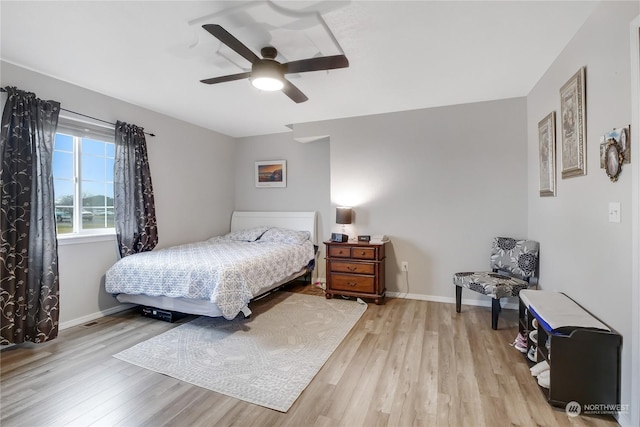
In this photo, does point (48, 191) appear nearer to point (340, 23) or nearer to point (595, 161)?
point (340, 23)

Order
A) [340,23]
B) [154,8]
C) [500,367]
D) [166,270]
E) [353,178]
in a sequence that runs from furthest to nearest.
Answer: [353,178] < [166,270] < [500,367] < [340,23] < [154,8]

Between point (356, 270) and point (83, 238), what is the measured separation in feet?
9.77

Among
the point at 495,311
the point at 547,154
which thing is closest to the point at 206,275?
the point at 495,311

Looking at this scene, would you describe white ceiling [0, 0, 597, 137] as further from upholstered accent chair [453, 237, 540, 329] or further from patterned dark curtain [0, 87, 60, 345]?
upholstered accent chair [453, 237, 540, 329]

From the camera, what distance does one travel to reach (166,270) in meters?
2.86

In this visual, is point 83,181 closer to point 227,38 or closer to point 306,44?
point 227,38

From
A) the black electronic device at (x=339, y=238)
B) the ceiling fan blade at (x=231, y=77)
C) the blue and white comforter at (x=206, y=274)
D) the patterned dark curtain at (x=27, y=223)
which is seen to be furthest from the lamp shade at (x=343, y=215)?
the patterned dark curtain at (x=27, y=223)

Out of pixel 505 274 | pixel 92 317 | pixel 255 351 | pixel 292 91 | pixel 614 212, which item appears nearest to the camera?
pixel 614 212

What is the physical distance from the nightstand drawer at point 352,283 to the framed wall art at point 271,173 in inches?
75.0

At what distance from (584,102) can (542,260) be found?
1539 millimetres

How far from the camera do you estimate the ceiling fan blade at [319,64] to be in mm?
1970

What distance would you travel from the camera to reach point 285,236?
14.3 ft

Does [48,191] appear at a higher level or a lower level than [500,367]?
higher

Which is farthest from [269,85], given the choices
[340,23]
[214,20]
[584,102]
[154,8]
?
[584,102]
